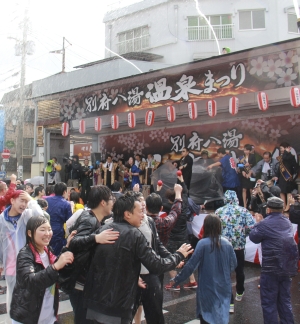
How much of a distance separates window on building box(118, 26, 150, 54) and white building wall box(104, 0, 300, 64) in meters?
0.57

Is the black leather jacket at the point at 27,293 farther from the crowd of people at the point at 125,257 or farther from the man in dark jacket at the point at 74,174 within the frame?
the man in dark jacket at the point at 74,174

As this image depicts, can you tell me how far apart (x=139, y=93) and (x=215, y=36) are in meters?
15.2

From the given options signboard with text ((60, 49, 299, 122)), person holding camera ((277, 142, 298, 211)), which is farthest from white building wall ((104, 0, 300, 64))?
person holding camera ((277, 142, 298, 211))

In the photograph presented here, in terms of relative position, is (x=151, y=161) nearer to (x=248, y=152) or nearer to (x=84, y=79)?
(x=248, y=152)

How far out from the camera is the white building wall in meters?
26.5

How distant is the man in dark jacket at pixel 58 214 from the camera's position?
6.69 meters

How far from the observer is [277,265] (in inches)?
182

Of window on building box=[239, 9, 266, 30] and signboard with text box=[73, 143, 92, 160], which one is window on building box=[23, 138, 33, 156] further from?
window on building box=[239, 9, 266, 30]

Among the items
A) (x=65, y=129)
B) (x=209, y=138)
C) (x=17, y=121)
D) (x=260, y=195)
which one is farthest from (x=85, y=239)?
(x=17, y=121)

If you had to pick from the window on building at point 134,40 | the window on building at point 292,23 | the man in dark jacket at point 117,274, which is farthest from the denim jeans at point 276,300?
the window on building at point 134,40

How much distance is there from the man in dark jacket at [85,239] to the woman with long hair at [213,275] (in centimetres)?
119

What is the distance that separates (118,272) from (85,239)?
0.41 m

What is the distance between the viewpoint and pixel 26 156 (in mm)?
33594

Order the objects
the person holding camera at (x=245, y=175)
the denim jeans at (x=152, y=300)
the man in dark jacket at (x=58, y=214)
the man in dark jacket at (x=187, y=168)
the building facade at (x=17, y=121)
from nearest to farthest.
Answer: the denim jeans at (x=152, y=300) < the man in dark jacket at (x=58, y=214) < the person holding camera at (x=245, y=175) < the man in dark jacket at (x=187, y=168) < the building facade at (x=17, y=121)
